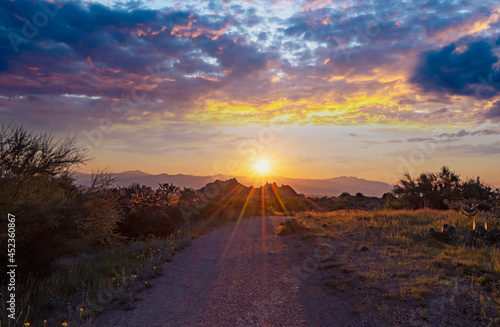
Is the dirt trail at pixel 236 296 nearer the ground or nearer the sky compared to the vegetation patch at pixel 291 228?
nearer the ground

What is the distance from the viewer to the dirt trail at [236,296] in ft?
19.5

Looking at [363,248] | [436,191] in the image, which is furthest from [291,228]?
[436,191]

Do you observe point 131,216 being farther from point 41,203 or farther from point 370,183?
point 370,183

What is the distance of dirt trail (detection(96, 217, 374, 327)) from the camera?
19.5 feet

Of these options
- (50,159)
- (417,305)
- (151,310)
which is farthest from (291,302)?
(50,159)

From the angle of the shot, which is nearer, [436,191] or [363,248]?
[363,248]

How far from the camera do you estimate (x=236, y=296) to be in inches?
281

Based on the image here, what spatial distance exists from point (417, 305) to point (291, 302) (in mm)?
2297

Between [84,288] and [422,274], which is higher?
[422,274]

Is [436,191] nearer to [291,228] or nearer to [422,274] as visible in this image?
[291,228]

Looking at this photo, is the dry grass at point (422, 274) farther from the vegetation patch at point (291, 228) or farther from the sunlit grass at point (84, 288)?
the sunlit grass at point (84, 288)

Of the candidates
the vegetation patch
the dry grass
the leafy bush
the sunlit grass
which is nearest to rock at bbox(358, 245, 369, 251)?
the dry grass

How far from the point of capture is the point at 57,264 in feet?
29.8

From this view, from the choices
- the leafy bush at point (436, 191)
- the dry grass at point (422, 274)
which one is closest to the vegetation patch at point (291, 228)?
the dry grass at point (422, 274)
